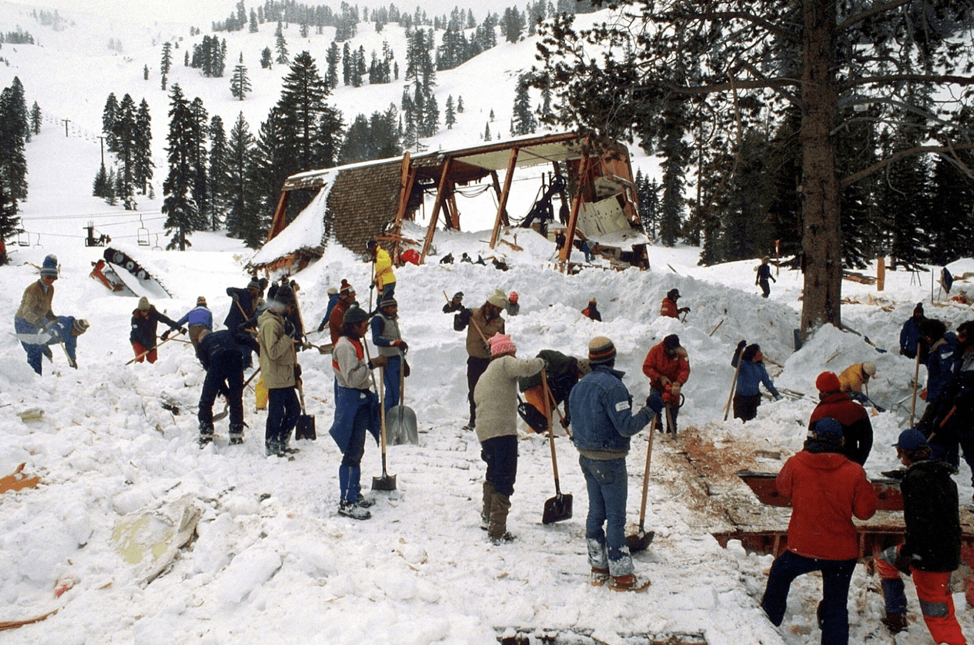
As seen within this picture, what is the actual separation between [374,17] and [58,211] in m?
173

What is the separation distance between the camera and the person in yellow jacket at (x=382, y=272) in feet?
35.0

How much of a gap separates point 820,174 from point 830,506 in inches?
301

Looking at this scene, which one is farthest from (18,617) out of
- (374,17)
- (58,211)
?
(374,17)

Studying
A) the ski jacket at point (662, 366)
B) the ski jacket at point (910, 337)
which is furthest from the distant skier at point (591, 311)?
the ski jacket at point (910, 337)

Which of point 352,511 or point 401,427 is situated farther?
point 401,427

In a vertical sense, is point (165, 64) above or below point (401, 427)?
above

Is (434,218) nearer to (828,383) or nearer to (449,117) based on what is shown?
(828,383)

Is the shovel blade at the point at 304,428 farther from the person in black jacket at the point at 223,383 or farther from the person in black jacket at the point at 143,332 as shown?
the person in black jacket at the point at 143,332

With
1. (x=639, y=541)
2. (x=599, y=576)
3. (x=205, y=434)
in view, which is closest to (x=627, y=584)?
(x=599, y=576)

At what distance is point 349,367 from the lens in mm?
4973

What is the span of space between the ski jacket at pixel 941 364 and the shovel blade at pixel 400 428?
5348mm

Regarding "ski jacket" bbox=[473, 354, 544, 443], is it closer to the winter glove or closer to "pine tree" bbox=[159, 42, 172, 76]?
the winter glove

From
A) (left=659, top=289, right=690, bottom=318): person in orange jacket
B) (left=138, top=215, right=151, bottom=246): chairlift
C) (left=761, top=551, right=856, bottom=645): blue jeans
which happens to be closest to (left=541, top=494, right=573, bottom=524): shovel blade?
(left=761, top=551, right=856, bottom=645): blue jeans

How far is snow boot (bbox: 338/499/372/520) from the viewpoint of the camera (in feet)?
15.5
